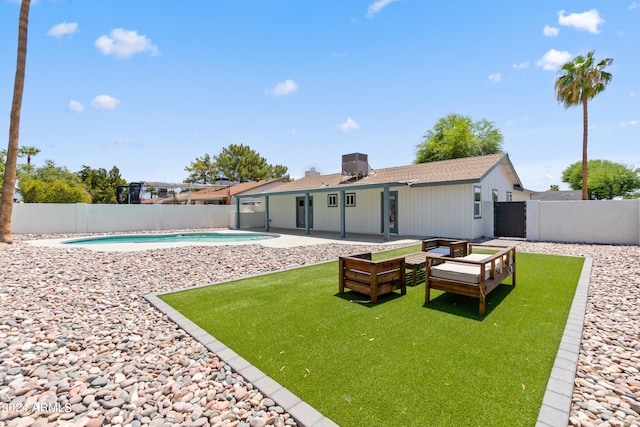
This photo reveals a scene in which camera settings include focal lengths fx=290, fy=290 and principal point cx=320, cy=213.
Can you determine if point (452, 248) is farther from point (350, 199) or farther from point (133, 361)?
point (350, 199)

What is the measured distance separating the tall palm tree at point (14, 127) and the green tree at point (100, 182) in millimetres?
28714

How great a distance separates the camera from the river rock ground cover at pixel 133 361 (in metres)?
2.13

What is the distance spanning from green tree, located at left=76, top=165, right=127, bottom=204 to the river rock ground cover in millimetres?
35783

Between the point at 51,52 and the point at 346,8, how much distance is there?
10.7m

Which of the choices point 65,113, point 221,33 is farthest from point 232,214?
point 221,33

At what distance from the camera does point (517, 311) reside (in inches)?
161

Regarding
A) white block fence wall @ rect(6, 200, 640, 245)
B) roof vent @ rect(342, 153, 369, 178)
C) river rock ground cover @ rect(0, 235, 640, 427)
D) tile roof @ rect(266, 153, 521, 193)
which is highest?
roof vent @ rect(342, 153, 369, 178)

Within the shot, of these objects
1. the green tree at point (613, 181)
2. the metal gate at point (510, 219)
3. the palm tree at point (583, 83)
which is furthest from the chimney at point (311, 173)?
the green tree at point (613, 181)

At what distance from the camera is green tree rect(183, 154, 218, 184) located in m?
42.0

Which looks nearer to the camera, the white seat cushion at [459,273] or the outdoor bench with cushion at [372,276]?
the white seat cushion at [459,273]

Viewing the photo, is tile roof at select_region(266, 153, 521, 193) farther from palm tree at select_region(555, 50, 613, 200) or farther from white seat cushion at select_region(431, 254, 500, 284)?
white seat cushion at select_region(431, 254, 500, 284)

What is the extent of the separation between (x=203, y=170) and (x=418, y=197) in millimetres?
36532

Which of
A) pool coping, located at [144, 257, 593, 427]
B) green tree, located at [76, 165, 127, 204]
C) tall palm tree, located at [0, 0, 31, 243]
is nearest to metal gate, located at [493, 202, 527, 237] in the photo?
pool coping, located at [144, 257, 593, 427]

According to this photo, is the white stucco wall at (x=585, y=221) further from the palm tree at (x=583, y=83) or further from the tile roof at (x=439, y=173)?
the palm tree at (x=583, y=83)
